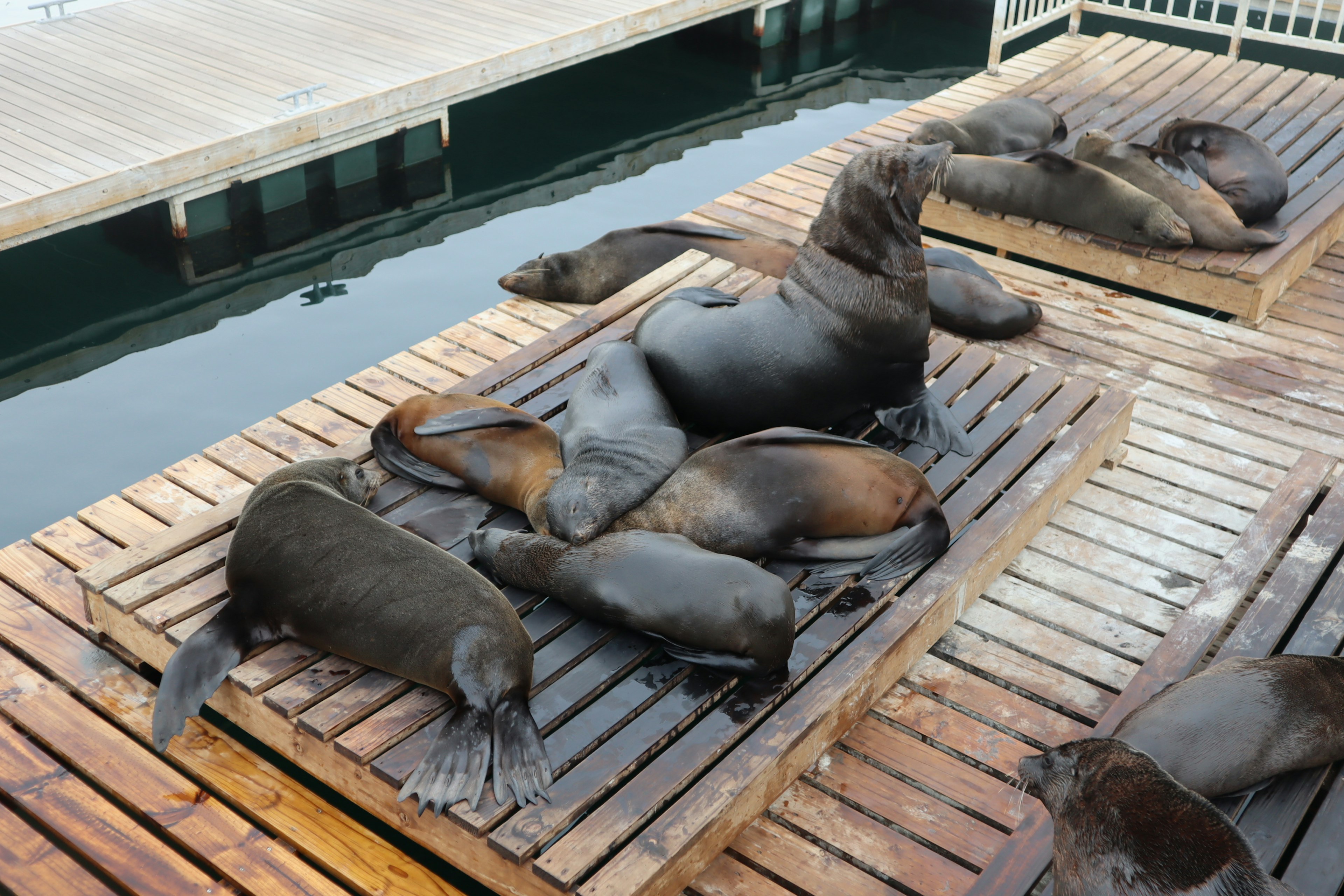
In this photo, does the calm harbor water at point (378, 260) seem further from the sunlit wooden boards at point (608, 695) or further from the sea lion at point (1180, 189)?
the sea lion at point (1180, 189)

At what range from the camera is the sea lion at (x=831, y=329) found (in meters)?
3.95

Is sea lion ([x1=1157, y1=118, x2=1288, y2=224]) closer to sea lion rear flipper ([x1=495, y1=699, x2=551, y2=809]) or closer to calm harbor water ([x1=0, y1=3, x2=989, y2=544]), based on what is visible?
calm harbor water ([x1=0, y1=3, x2=989, y2=544])

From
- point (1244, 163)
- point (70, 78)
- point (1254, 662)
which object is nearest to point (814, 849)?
point (1254, 662)

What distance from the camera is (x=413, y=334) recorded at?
6344 millimetres

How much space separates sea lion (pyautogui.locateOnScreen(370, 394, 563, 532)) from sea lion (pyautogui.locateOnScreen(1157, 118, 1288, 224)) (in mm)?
3881

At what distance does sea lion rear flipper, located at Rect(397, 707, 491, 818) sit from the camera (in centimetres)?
274

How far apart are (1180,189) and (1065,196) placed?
53 cm

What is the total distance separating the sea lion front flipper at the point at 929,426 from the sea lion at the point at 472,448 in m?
1.17

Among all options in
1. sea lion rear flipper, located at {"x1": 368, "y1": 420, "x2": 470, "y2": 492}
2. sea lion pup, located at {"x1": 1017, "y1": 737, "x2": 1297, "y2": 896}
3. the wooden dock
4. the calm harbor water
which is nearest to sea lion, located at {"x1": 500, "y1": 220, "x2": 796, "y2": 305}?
the calm harbor water

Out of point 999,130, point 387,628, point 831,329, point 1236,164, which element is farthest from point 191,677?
point 1236,164

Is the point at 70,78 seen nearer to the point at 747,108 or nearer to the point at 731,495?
the point at 747,108

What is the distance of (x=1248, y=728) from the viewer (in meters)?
2.74

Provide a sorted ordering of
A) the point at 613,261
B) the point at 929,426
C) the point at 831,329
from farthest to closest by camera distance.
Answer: the point at 613,261
the point at 929,426
the point at 831,329

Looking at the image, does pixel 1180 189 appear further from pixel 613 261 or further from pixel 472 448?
pixel 472 448
